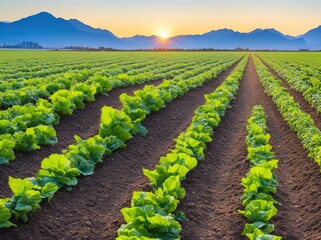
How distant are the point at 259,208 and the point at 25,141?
4776 millimetres

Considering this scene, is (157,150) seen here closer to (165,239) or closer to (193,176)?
(193,176)

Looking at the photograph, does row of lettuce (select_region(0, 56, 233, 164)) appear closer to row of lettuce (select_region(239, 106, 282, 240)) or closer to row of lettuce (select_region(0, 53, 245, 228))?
row of lettuce (select_region(0, 53, 245, 228))

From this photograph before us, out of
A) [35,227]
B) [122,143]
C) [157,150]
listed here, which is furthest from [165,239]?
[157,150]

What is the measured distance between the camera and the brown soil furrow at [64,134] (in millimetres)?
7582

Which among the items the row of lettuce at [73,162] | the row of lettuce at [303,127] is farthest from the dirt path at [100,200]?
the row of lettuce at [303,127]

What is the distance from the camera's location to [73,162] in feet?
24.1

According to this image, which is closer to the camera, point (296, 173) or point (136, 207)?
point (136, 207)

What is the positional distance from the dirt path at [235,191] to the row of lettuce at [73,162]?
1786 mm

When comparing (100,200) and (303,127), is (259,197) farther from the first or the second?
(303,127)

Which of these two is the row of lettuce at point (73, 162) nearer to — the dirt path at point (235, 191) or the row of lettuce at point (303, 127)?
the dirt path at point (235, 191)

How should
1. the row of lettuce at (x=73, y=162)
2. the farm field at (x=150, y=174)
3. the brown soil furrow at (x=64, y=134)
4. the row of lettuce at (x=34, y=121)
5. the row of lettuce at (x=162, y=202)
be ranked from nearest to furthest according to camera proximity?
the row of lettuce at (x=162, y=202) < the row of lettuce at (x=73, y=162) < the farm field at (x=150, y=174) < the brown soil furrow at (x=64, y=134) < the row of lettuce at (x=34, y=121)

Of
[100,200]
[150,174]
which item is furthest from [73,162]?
[150,174]

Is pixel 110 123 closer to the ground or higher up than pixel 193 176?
higher up

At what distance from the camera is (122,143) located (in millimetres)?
9195
